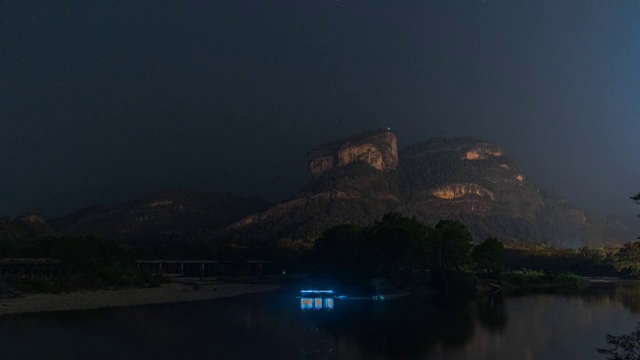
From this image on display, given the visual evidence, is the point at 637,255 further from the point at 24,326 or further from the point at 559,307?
the point at 559,307

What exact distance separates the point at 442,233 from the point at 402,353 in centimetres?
8634

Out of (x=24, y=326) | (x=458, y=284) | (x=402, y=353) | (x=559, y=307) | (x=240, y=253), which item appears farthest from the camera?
(x=240, y=253)

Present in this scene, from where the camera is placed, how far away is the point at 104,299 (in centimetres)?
6731

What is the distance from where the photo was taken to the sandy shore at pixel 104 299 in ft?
184

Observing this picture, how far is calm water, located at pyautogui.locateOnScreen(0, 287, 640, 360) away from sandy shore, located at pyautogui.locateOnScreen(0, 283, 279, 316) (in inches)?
193

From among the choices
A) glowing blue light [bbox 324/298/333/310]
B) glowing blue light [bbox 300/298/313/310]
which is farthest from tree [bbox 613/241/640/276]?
glowing blue light [bbox 300/298/313/310]

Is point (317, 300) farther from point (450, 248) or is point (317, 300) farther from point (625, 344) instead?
point (625, 344)

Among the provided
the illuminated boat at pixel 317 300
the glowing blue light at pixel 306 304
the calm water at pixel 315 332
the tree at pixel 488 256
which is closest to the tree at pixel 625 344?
the calm water at pixel 315 332

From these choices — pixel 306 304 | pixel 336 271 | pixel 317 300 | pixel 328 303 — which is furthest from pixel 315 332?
pixel 336 271

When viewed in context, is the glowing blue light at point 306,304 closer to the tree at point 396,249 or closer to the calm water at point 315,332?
the calm water at point 315,332

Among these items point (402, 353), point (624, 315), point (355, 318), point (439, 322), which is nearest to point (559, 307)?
point (624, 315)

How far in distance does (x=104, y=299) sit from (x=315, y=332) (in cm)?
3424

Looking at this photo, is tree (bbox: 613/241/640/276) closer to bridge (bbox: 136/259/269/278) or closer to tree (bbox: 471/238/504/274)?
tree (bbox: 471/238/504/274)

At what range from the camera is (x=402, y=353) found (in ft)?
117
